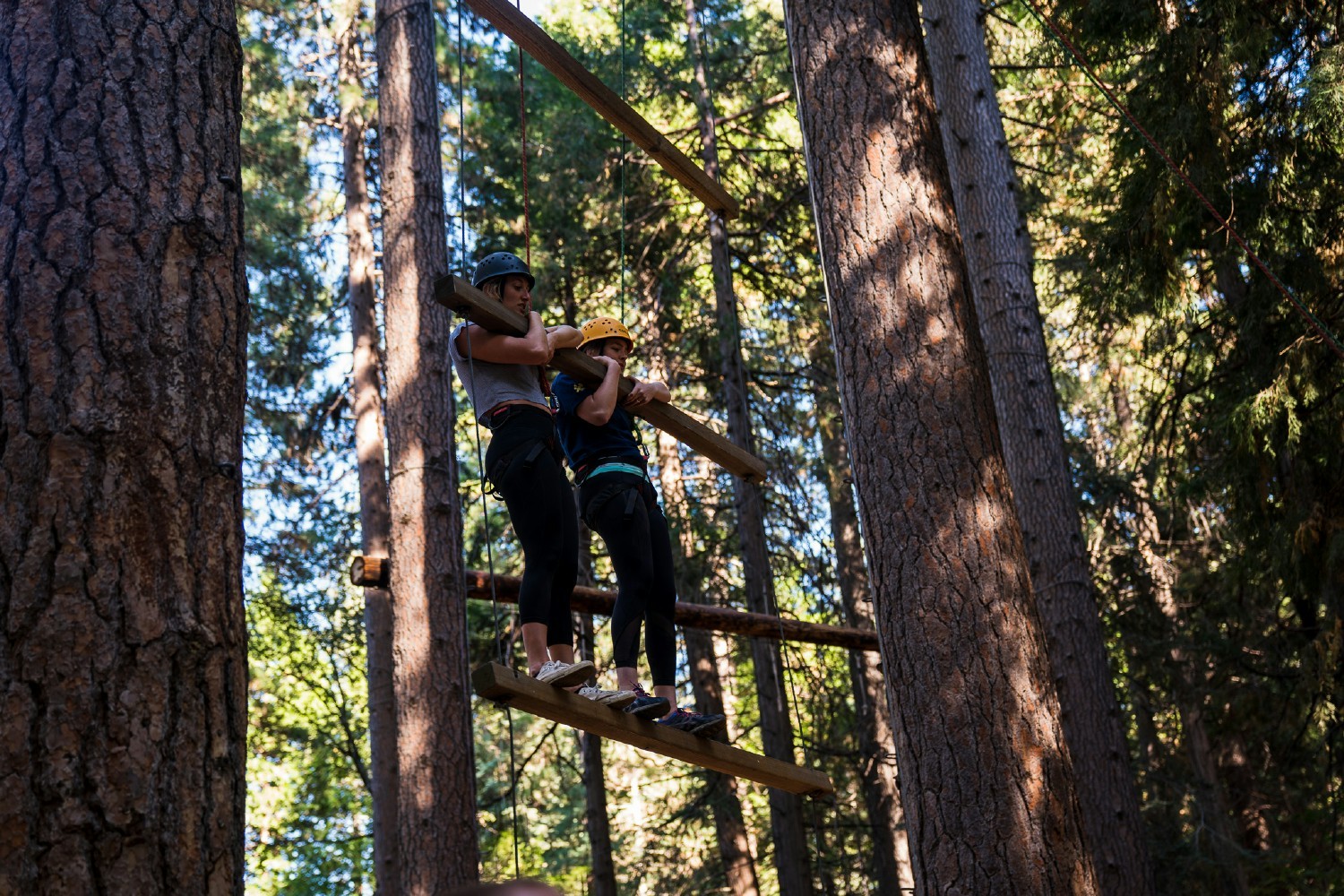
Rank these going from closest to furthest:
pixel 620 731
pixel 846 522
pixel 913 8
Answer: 1. pixel 620 731
2. pixel 913 8
3. pixel 846 522

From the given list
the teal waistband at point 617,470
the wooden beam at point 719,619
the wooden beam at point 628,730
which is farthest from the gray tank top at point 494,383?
the wooden beam at point 719,619

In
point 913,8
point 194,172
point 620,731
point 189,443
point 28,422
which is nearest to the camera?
point 28,422

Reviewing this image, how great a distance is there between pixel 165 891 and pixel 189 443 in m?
0.78

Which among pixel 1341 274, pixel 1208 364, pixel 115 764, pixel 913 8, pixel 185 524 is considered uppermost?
pixel 1208 364

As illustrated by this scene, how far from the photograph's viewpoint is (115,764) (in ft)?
6.46

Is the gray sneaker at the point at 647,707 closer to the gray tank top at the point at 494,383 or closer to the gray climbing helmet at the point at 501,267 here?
the gray tank top at the point at 494,383

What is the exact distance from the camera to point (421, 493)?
732 centimetres

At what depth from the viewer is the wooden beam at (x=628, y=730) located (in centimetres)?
373

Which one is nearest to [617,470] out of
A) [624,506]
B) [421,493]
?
[624,506]

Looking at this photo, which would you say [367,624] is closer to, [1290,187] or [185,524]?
[1290,187]

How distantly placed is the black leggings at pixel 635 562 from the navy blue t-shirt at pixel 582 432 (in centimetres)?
11

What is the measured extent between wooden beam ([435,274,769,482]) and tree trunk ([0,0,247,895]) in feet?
4.62

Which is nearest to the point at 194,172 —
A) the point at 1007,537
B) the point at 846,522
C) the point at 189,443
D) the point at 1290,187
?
the point at 189,443

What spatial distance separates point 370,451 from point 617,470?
280 inches
